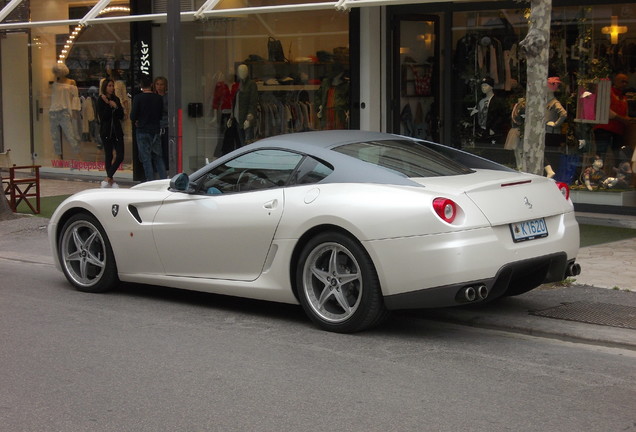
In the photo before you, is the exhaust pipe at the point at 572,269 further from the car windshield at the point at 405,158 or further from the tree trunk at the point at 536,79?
the tree trunk at the point at 536,79

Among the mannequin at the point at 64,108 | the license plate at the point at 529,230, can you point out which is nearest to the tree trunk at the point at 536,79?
the license plate at the point at 529,230

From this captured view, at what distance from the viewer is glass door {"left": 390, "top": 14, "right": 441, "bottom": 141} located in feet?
50.7

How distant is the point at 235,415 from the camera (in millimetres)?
5348

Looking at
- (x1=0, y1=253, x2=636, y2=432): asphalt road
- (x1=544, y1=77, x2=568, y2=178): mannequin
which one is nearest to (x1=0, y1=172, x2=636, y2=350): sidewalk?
(x1=0, y1=253, x2=636, y2=432): asphalt road

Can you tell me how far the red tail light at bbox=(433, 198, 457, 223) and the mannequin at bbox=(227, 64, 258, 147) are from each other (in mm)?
11106

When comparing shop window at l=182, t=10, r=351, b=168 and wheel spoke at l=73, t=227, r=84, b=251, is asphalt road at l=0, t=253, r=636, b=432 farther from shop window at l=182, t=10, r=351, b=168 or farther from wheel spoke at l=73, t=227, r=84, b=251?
shop window at l=182, t=10, r=351, b=168

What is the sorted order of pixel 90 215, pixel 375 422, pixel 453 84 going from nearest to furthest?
pixel 375 422
pixel 90 215
pixel 453 84

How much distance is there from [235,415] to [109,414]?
681 millimetres

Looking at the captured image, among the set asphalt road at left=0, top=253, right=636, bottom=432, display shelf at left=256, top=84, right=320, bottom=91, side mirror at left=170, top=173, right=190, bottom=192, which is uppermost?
display shelf at left=256, top=84, right=320, bottom=91

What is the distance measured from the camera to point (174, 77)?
425 inches

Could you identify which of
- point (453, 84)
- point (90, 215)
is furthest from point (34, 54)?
point (90, 215)

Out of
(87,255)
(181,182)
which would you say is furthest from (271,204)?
(87,255)

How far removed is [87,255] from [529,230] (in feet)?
13.0

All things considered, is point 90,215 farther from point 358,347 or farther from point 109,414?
point 109,414
